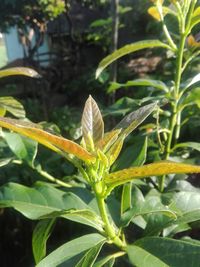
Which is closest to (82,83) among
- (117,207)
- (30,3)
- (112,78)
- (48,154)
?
(30,3)

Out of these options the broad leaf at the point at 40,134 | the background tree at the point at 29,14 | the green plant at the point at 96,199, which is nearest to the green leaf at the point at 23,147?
the green plant at the point at 96,199

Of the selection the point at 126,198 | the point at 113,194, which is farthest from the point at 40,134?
the point at 113,194

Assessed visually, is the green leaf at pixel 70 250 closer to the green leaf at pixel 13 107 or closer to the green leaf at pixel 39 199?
the green leaf at pixel 39 199

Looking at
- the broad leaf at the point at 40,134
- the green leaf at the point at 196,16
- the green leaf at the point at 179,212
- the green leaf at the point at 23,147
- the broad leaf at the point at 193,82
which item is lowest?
the green leaf at the point at 179,212

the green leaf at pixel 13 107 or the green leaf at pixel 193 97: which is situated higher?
the green leaf at pixel 193 97

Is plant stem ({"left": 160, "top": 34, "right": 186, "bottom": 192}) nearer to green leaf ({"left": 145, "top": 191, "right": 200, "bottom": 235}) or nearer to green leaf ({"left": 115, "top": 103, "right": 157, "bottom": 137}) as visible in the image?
green leaf ({"left": 145, "top": 191, "right": 200, "bottom": 235})

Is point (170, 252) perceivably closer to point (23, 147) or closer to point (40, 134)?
point (40, 134)

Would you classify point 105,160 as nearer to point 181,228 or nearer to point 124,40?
point 181,228

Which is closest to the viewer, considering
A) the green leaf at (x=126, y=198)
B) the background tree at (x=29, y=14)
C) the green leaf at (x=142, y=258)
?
the green leaf at (x=142, y=258)
